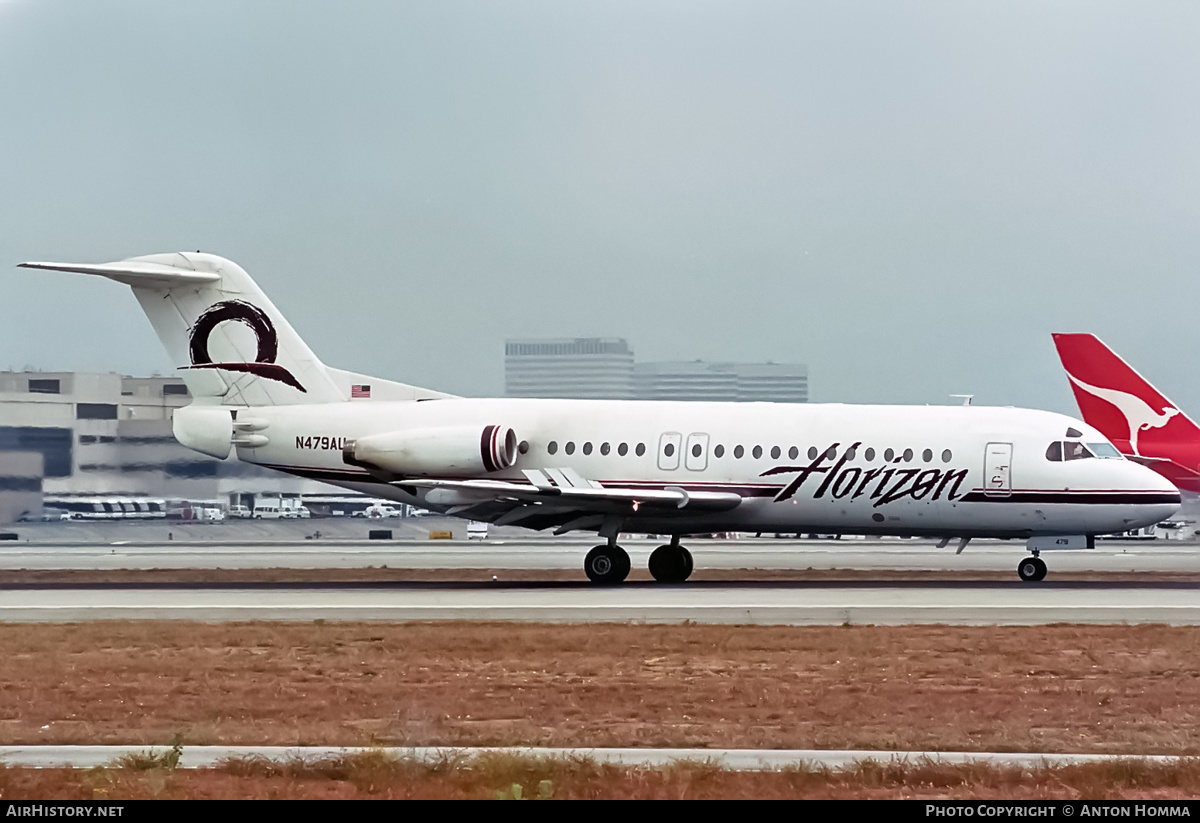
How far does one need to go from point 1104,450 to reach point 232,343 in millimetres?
20332

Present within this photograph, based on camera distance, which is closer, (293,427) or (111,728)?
(111,728)

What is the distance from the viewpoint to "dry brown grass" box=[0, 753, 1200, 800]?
1154 cm

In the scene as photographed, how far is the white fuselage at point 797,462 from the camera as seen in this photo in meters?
32.9

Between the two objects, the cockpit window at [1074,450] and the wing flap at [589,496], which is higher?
the cockpit window at [1074,450]

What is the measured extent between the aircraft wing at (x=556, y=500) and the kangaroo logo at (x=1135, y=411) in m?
15.4

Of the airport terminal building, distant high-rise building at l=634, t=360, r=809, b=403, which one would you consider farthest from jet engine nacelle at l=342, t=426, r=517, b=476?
distant high-rise building at l=634, t=360, r=809, b=403

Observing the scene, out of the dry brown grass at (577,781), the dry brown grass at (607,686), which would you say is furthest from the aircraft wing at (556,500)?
the dry brown grass at (577,781)

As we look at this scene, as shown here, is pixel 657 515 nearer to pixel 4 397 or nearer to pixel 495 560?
pixel 495 560

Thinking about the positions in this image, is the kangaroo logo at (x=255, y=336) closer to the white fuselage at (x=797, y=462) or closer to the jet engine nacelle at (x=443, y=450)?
the white fuselage at (x=797, y=462)

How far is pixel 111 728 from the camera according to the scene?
15664 mm

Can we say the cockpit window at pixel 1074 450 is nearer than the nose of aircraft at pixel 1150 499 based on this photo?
No

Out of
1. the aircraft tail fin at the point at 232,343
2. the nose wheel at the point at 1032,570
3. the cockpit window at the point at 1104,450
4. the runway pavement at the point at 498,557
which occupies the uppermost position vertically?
the aircraft tail fin at the point at 232,343

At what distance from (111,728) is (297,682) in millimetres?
3397
